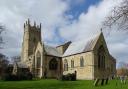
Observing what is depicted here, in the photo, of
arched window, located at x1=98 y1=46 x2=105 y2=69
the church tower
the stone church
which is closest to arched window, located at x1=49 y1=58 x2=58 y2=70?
the stone church

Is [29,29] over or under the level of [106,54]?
over

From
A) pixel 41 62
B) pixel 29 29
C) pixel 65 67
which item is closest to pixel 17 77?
pixel 41 62

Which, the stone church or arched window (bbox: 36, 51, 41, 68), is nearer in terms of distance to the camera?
the stone church

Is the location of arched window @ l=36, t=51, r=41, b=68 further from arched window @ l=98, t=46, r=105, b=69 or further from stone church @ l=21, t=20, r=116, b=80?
arched window @ l=98, t=46, r=105, b=69

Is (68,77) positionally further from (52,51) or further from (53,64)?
(52,51)

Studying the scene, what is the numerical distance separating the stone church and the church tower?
2041 cm

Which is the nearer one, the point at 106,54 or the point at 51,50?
the point at 106,54

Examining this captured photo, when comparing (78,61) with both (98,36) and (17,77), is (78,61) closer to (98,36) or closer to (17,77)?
(98,36)

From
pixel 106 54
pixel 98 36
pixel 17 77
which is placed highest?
pixel 98 36

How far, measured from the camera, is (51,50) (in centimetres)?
8612

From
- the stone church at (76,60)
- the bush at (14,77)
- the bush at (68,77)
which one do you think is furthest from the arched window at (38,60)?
the bush at (68,77)

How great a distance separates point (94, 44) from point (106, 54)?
5.34 meters

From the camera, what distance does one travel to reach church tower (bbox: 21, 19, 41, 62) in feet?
356

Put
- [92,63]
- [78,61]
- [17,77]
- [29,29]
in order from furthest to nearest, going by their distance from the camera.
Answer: [29,29], [78,61], [92,63], [17,77]
